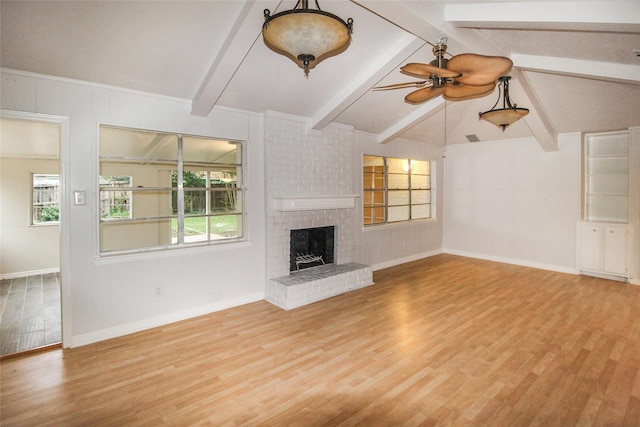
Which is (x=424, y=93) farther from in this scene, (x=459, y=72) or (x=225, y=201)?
(x=225, y=201)


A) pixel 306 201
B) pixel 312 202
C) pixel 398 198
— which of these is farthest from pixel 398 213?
pixel 306 201

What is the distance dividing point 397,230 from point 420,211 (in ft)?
4.04

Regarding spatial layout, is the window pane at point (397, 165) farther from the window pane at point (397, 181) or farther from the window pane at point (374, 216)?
the window pane at point (374, 216)

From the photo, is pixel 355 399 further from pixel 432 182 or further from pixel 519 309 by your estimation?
pixel 432 182

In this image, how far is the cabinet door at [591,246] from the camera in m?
5.36

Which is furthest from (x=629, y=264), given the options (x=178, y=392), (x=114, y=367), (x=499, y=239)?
(x=114, y=367)

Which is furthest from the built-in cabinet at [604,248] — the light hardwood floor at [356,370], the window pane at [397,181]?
the window pane at [397,181]

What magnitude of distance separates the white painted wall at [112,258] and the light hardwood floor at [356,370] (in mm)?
229

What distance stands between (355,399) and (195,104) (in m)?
3.32

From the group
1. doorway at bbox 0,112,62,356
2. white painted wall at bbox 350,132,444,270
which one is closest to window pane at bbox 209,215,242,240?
white painted wall at bbox 350,132,444,270

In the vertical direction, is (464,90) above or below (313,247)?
above

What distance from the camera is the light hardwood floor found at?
2141 mm

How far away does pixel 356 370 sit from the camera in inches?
105

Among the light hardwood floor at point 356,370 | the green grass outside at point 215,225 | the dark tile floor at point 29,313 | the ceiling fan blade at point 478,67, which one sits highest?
the ceiling fan blade at point 478,67
